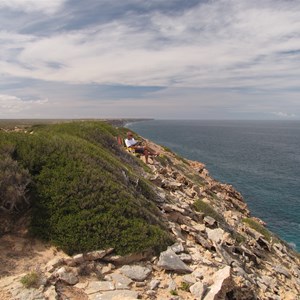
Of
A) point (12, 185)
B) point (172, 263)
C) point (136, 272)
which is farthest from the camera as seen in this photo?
point (12, 185)

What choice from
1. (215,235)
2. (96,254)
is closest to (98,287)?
(96,254)

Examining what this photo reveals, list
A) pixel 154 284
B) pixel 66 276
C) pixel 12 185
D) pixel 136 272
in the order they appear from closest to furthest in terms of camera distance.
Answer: pixel 66 276 < pixel 154 284 < pixel 136 272 < pixel 12 185

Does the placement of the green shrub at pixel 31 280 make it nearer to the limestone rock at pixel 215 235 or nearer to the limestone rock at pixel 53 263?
the limestone rock at pixel 53 263

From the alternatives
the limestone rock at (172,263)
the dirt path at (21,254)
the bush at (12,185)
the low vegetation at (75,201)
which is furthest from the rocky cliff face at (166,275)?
the bush at (12,185)

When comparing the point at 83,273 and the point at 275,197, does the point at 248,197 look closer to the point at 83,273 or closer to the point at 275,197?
the point at 275,197

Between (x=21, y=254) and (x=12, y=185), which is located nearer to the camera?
(x=21, y=254)

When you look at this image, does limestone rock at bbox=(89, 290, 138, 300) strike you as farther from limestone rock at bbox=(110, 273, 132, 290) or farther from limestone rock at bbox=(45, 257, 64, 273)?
limestone rock at bbox=(45, 257, 64, 273)

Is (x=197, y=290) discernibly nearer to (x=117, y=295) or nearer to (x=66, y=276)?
(x=117, y=295)
